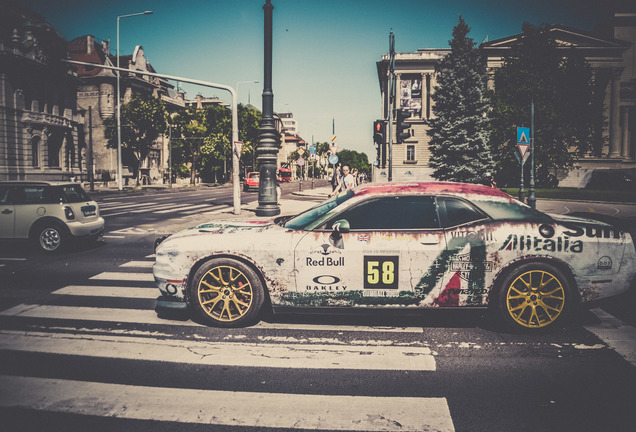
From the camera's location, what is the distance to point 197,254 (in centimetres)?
455

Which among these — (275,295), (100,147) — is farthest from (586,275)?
(100,147)

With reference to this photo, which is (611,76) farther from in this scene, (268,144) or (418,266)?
(418,266)

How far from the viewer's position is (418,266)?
4.36 meters

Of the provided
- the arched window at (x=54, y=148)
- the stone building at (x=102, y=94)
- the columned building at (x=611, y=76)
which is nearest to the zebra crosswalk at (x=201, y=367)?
the arched window at (x=54, y=148)

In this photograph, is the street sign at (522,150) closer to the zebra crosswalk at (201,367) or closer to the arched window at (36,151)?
the zebra crosswalk at (201,367)

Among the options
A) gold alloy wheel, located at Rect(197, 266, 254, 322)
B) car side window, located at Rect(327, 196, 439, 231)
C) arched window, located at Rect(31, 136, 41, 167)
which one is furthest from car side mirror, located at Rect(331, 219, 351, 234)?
arched window, located at Rect(31, 136, 41, 167)

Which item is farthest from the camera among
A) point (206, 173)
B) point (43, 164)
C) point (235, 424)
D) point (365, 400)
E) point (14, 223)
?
point (206, 173)

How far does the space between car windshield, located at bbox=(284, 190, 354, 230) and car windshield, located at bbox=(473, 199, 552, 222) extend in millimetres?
1435

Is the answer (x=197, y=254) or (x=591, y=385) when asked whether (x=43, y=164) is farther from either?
(x=591, y=385)

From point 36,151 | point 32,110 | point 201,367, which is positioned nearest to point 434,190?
point 201,367

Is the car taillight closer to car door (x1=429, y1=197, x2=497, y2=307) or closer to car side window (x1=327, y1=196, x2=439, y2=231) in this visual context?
car side window (x1=327, y1=196, x2=439, y2=231)

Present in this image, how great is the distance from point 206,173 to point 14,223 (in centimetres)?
6929

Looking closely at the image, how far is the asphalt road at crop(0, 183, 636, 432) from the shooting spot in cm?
287

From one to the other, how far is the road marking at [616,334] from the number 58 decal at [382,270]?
2088mm
